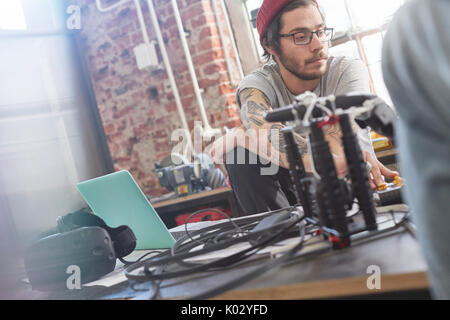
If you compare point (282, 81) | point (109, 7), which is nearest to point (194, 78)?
point (109, 7)

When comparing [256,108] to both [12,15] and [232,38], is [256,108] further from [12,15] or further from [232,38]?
[12,15]

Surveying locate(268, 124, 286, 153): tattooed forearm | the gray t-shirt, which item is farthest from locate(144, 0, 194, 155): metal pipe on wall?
locate(268, 124, 286, 153): tattooed forearm

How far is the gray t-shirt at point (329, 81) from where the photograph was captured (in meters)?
1.79

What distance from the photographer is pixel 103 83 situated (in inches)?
142

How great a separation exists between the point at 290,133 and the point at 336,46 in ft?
7.90

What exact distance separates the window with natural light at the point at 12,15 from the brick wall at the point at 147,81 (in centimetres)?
45

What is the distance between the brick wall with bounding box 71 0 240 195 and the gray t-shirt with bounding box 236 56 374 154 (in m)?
1.20

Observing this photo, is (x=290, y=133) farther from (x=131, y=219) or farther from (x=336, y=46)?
(x=336, y=46)

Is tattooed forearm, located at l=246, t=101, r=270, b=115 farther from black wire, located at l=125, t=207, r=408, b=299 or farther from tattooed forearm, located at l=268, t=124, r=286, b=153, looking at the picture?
black wire, located at l=125, t=207, r=408, b=299

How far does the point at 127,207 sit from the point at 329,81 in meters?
1.11

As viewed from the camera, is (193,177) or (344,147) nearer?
(344,147)

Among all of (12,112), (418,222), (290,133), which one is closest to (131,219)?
(290,133)

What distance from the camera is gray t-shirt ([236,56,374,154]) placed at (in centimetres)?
179
